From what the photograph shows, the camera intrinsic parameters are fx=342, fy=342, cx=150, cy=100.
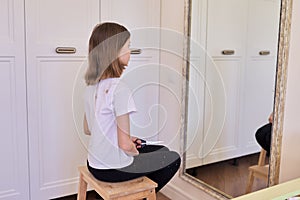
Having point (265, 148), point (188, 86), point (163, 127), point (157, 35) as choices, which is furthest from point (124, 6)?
point (265, 148)

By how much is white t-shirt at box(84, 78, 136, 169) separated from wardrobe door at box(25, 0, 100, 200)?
1.80 feet

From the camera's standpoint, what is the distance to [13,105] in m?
2.01

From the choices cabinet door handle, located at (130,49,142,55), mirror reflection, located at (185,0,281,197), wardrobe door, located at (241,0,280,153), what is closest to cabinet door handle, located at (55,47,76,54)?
cabinet door handle, located at (130,49,142,55)

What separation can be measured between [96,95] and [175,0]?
1010 mm

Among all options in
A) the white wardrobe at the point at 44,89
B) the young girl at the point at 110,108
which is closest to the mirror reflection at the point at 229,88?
the white wardrobe at the point at 44,89

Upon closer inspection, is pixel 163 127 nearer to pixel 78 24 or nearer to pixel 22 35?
pixel 78 24

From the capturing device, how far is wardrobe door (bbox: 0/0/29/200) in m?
1.94

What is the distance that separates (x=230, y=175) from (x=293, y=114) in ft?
1.94

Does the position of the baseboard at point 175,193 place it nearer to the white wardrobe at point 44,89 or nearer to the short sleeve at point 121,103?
the white wardrobe at point 44,89

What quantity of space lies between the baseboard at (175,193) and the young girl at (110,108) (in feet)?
2.14

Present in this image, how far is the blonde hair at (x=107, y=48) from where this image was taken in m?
1.60

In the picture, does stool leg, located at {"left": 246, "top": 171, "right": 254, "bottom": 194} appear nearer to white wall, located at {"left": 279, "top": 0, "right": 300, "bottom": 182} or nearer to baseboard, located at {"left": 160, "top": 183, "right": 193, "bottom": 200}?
white wall, located at {"left": 279, "top": 0, "right": 300, "bottom": 182}

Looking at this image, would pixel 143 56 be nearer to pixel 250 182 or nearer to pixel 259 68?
pixel 259 68

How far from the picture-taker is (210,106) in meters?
2.12
